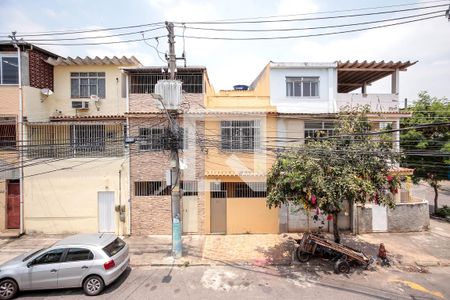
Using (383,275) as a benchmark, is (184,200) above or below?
above

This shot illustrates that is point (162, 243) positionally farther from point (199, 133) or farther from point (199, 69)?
point (199, 69)

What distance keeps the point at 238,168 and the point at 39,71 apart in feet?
36.2

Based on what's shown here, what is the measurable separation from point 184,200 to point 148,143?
323 cm

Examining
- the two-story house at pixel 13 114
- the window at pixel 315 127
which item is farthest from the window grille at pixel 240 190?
the two-story house at pixel 13 114

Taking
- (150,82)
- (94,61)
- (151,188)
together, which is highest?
(94,61)

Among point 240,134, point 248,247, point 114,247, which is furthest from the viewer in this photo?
point 240,134

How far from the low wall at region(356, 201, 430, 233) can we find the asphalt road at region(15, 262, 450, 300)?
3.37 metres

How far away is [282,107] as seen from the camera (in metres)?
13.4

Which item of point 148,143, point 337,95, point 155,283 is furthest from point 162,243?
point 337,95

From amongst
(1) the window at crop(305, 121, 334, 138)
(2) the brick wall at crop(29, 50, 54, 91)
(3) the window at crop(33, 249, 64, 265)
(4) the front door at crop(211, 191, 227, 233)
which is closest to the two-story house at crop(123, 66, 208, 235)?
(4) the front door at crop(211, 191, 227, 233)

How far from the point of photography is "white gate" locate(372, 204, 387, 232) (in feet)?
42.6

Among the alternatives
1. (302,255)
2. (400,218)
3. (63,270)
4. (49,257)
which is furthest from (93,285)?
(400,218)

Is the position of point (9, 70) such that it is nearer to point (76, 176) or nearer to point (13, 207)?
point (76, 176)

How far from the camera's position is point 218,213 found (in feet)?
43.2
